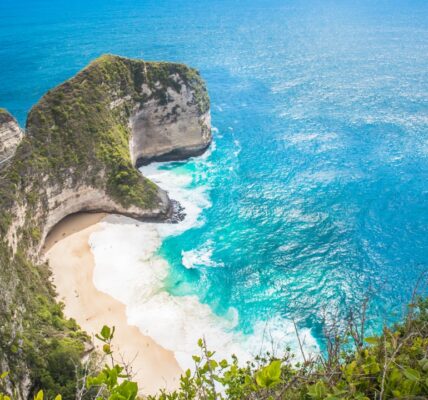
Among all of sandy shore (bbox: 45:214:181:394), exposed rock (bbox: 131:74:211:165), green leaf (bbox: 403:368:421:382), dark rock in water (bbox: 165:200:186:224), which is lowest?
green leaf (bbox: 403:368:421:382)

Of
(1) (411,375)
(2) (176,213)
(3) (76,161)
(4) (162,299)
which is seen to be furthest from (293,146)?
(1) (411,375)

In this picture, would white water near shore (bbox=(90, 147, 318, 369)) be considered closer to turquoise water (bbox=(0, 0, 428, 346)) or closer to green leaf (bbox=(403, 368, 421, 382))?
turquoise water (bbox=(0, 0, 428, 346))

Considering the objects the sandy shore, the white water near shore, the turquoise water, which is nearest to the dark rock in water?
the white water near shore

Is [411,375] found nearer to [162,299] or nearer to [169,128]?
[162,299]

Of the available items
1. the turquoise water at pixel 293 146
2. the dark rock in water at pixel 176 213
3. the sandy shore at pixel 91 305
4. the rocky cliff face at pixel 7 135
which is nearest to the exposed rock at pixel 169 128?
the turquoise water at pixel 293 146

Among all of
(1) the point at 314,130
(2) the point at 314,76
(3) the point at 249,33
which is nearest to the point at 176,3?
(3) the point at 249,33

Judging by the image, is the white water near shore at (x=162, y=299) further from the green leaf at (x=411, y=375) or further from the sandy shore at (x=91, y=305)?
the green leaf at (x=411, y=375)
